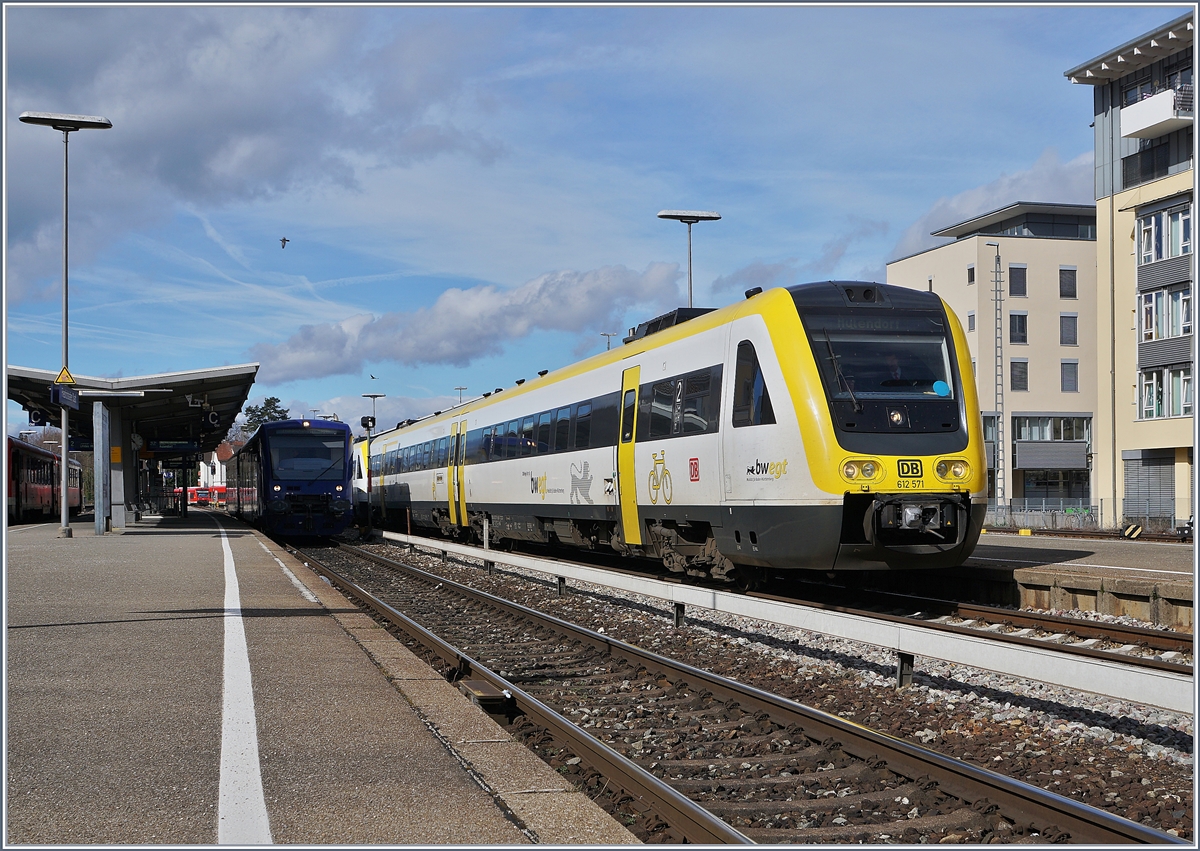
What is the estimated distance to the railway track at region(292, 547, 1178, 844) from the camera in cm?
484

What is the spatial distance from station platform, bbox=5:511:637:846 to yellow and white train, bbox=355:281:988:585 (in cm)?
395

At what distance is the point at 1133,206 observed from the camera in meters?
40.6

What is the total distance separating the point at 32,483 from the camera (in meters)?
44.9

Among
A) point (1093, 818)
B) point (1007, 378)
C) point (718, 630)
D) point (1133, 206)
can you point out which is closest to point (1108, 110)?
point (1133, 206)

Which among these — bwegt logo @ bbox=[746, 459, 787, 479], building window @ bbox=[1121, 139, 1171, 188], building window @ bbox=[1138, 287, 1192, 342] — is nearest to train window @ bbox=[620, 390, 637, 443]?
bwegt logo @ bbox=[746, 459, 787, 479]

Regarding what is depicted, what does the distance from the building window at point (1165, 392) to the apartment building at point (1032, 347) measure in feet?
42.1

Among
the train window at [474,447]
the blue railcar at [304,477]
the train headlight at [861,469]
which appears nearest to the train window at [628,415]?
the train headlight at [861,469]

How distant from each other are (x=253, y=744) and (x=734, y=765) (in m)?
2.65

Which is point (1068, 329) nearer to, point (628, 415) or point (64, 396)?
point (628, 415)

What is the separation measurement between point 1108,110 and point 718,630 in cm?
3851

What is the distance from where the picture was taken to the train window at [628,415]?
48.8 feet

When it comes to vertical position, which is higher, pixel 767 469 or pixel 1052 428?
pixel 1052 428

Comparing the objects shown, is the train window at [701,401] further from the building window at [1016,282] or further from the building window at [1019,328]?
the building window at [1016,282]

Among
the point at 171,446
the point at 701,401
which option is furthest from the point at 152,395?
the point at 701,401
